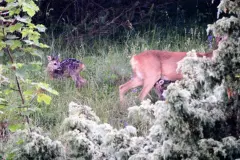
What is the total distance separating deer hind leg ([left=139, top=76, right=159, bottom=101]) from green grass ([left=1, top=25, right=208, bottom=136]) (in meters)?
0.16

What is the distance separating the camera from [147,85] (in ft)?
29.6

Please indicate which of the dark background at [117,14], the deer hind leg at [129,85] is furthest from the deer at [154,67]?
the dark background at [117,14]

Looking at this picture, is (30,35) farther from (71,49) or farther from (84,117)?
(71,49)

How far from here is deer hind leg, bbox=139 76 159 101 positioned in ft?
28.7

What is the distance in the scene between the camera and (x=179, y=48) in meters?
11.3

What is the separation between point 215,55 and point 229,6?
272mm

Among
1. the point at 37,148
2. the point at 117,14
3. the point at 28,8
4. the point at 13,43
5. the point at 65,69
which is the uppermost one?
the point at 28,8

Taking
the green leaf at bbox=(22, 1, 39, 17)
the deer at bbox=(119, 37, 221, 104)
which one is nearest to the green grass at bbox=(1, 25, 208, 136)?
the deer at bbox=(119, 37, 221, 104)

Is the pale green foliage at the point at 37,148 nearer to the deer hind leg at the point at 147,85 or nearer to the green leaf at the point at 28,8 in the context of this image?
the green leaf at the point at 28,8

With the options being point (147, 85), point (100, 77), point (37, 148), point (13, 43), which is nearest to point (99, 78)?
point (100, 77)

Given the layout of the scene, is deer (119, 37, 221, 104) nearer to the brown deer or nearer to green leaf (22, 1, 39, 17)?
the brown deer

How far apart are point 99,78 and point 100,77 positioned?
0.27 ft

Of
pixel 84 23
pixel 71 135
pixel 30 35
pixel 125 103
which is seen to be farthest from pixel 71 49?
pixel 71 135

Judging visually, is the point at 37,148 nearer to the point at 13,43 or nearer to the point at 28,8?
the point at 13,43
